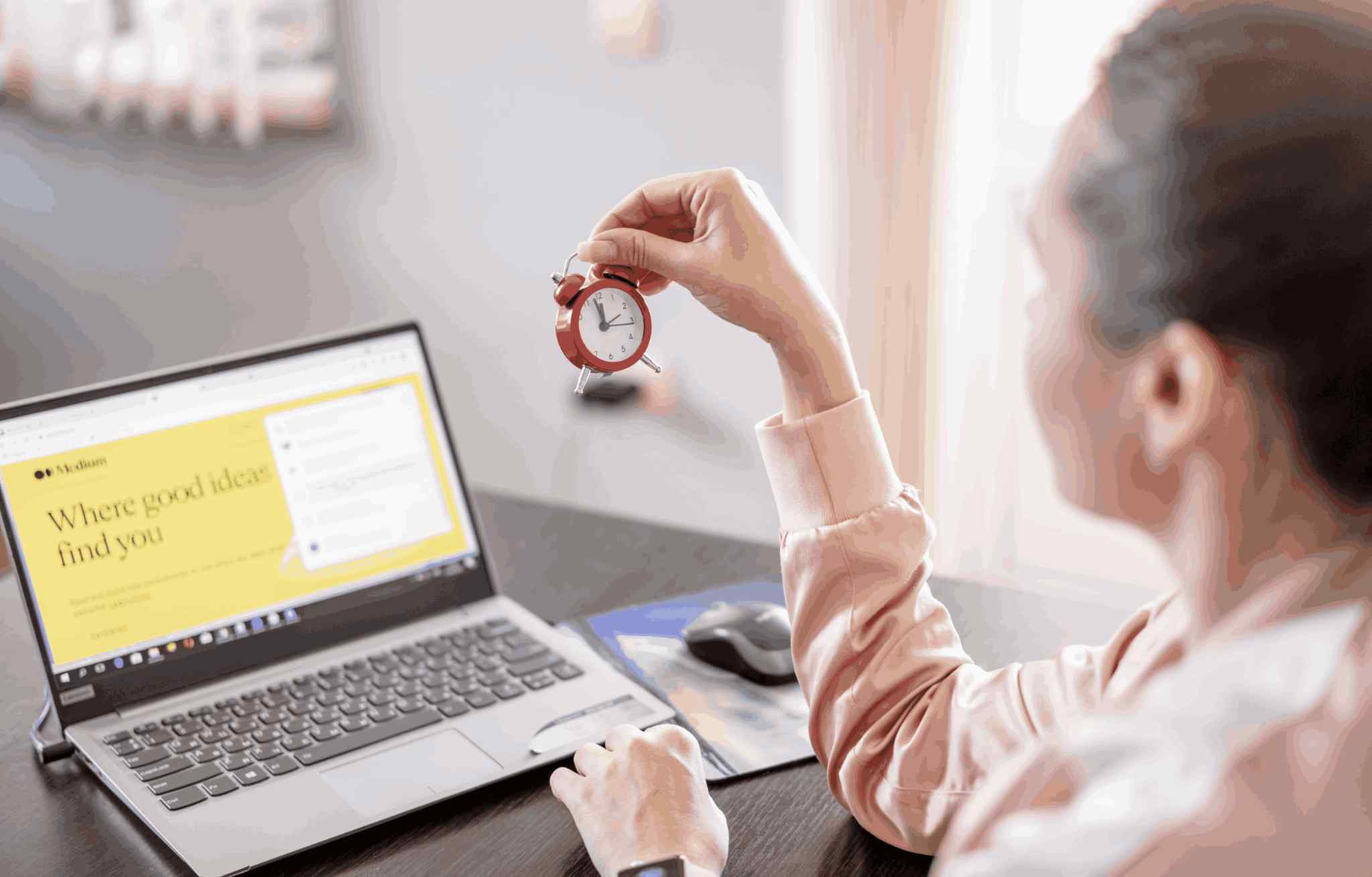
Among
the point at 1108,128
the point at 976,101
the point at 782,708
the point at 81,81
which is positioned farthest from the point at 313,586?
the point at 81,81

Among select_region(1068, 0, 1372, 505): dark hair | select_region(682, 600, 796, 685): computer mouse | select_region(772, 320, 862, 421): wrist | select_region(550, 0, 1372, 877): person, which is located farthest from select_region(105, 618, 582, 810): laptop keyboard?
select_region(1068, 0, 1372, 505): dark hair

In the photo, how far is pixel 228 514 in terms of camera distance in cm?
112

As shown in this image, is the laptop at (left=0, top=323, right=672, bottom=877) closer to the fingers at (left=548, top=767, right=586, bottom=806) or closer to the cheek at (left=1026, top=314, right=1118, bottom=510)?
the fingers at (left=548, top=767, right=586, bottom=806)

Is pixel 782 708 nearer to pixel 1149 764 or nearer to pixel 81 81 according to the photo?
pixel 1149 764

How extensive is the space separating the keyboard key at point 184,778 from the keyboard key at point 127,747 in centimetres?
6

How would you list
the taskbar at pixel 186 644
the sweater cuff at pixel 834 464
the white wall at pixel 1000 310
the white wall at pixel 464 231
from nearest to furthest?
1. the sweater cuff at pixel 834 464
2. the taskbar at pixel 186 644
3. the white wall at pixel 1000 310
4. the white wall at pixel 464 231

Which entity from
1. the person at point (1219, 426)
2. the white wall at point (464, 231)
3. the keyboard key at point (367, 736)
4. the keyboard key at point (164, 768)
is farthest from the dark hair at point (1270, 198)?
the white wall at point (464, 231)

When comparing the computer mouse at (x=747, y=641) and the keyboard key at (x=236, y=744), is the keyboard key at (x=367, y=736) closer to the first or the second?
the keyboard key at (x=236, y=744)

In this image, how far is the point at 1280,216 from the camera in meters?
0.53

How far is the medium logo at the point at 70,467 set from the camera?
3.48ft

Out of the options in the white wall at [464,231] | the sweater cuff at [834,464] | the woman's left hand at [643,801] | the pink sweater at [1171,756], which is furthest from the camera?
the white wall at [464,231]

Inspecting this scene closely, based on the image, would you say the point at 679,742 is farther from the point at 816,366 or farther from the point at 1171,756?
the point at 1171,756

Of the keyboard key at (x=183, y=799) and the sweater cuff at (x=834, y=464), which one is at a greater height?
the sweater cuff at (x=834, y=464)

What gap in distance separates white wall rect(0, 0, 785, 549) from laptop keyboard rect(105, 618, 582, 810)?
145cm
